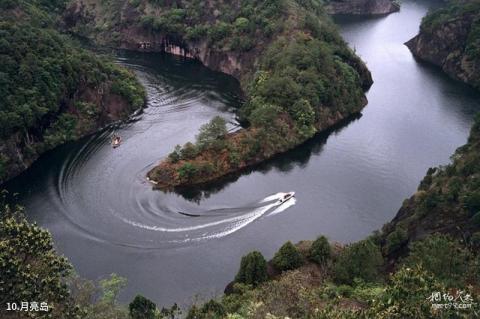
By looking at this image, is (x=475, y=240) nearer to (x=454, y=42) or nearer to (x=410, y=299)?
(x=410, y=299)

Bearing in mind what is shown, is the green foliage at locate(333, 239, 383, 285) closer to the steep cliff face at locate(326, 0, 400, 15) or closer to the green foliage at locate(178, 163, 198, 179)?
the green foliage at locate(178, 163, 198, 179)

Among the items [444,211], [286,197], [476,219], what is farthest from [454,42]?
[476,219]

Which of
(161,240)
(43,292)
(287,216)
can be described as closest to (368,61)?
(287,216)

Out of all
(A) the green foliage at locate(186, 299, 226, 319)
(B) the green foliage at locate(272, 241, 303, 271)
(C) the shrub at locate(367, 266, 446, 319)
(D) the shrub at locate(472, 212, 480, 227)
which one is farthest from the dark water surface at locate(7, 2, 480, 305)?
(C) the shrub at locate(367, 266, 446, 319)

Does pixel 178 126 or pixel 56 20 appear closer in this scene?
pixel 178 126

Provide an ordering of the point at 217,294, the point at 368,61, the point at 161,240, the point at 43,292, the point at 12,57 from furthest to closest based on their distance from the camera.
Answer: the point at 368,61 < the point at 12,57 < the point at 161,240 < the point at 217,294 < the point at 43,292

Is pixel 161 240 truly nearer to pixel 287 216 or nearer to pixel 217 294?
pixel 217 294
